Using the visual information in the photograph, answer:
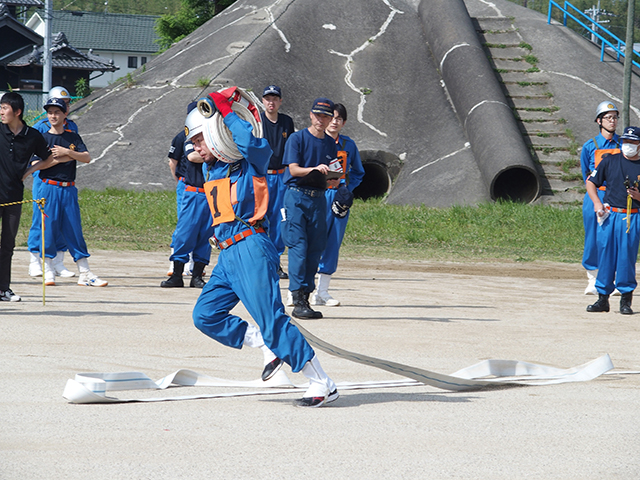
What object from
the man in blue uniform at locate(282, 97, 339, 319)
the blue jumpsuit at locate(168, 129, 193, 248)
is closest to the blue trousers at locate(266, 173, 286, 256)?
the blue jumpsuit at locate(168, 129, 193, 248)

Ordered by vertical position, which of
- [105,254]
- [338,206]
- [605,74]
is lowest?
[105,254]

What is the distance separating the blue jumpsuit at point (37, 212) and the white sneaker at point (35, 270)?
24 cm

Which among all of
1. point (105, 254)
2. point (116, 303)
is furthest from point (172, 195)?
point (116, 303)

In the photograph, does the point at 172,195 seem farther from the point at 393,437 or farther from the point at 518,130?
the point at 393,437

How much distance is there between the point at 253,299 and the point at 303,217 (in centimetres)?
349

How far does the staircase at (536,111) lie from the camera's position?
69.4 ft

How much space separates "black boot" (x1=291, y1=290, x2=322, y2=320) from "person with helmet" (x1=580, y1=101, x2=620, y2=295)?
390cm

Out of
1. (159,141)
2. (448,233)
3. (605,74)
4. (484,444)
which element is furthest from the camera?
(605,74)

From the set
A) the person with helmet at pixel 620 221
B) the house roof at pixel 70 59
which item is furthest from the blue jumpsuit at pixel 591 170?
the house roof at pixel 70 59

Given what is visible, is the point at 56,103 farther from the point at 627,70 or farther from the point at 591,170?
the point at 627,70

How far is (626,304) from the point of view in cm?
959

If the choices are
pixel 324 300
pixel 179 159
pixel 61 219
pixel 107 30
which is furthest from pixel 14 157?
pixel 107 30

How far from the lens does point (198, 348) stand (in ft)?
22.9

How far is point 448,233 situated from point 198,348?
441 inches
